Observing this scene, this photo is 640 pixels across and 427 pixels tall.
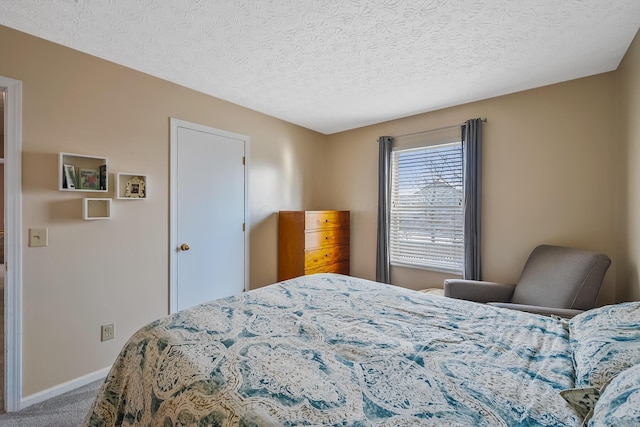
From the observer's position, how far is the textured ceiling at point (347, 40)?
63.3 inches

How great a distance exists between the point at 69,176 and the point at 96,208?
29 cm

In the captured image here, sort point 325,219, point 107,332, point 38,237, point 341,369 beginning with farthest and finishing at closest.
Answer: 1. point 325,219
2. point 107,332
3. point 38,237
4. point 341,369

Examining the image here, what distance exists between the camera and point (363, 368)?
41.2 inches

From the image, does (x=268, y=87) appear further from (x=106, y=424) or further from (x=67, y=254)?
(x=106, y=424)

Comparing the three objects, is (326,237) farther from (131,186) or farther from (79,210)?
(79,210)

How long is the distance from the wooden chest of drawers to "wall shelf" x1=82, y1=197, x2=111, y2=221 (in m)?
1.80

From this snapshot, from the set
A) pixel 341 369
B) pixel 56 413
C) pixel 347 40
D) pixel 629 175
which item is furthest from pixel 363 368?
pixel 629 175

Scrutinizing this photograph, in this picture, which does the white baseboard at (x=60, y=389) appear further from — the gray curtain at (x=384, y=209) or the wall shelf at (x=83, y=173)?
the gray curtain at (x=384, y=209)

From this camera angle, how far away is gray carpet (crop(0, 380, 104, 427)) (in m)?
1.73

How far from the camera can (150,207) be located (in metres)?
2.47

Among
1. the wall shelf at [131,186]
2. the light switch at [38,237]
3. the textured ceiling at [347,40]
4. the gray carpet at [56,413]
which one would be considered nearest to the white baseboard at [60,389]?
the gray carpet at [56,413]

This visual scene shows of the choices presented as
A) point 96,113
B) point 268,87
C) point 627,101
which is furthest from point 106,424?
point 627,101

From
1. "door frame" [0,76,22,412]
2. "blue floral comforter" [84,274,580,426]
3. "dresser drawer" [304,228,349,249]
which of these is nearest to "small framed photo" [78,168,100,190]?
"door frame" [0,76,22,412]

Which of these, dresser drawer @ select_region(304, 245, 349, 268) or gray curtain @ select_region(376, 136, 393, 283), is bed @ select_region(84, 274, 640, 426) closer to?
dresser drawer @ select_region(304, 245, 349, 268)
